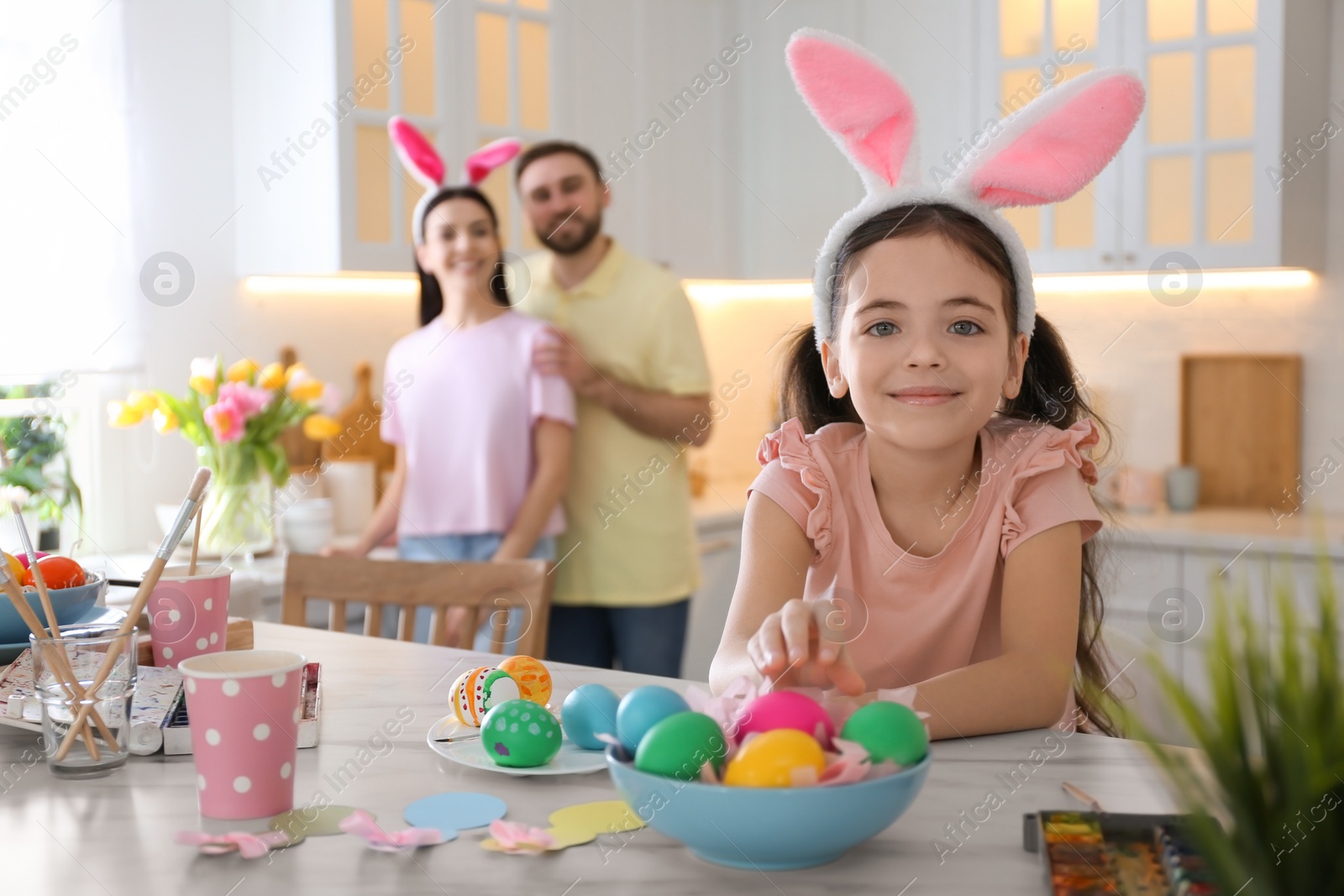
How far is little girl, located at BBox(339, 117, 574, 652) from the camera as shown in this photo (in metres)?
2.20

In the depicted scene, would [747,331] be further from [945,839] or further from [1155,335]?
[945,839]

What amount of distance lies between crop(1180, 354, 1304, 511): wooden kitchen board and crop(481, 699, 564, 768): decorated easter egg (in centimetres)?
278

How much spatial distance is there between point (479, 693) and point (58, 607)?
1.36 feet

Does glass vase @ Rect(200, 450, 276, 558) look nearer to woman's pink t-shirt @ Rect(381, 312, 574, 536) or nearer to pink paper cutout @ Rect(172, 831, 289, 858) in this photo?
woman's pink t-shirt @ Rect(381, 312, 574, 536)

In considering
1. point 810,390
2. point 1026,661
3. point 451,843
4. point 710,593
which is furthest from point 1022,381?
point 710,593

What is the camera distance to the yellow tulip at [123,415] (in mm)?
2494

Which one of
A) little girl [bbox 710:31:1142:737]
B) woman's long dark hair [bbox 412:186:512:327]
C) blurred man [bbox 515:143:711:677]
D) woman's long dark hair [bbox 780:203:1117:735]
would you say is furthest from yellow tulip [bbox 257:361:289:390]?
little girl [bbox 710:31:1142:737]

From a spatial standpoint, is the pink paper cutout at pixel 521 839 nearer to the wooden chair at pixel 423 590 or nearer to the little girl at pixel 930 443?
the little girl at pixel 930 443

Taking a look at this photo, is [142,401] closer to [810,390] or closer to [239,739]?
[810,390]

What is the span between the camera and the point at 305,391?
2.58 m

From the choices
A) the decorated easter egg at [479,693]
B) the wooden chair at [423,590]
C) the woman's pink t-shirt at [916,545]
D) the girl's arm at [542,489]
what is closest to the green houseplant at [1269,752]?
the decorated easter egg at [479,693]

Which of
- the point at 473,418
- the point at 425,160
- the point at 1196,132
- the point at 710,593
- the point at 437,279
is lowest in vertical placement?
the point at 710,593

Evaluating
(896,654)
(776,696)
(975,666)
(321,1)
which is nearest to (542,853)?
(776,696)

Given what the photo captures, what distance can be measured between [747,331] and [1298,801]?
3620 mm
